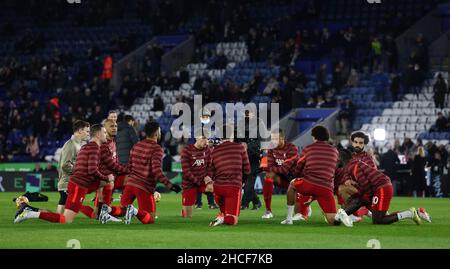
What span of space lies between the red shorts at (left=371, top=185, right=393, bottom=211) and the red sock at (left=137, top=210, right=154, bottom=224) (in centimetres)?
→ 409

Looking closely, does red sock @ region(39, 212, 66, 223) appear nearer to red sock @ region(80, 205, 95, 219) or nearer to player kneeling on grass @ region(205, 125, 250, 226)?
red sock @ region(80, 205, 95, 219)

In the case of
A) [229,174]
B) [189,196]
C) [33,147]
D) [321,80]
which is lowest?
[33,147]

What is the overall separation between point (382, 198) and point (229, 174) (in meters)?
2.81

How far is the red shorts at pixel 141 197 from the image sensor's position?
19.2m

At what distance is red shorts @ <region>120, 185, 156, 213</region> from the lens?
1916 cm

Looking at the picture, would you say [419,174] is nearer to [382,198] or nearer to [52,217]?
[382,198]

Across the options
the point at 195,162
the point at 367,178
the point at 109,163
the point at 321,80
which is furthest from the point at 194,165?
the point at 321,80

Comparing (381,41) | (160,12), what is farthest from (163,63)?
(381,41)

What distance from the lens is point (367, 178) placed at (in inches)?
760

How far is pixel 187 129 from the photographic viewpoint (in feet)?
135

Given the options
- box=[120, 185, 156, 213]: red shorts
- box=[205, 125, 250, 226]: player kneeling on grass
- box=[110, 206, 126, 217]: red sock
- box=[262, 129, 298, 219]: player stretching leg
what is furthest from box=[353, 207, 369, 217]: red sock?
box=[110, 206, 126, 217]: red sock

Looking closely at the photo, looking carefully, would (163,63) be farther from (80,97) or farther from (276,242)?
(276,242)

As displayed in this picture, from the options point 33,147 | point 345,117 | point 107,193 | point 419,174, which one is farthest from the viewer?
point 33,147

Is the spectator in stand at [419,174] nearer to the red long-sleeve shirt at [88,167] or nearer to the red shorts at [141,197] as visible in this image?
the red shorts at [141,197]
